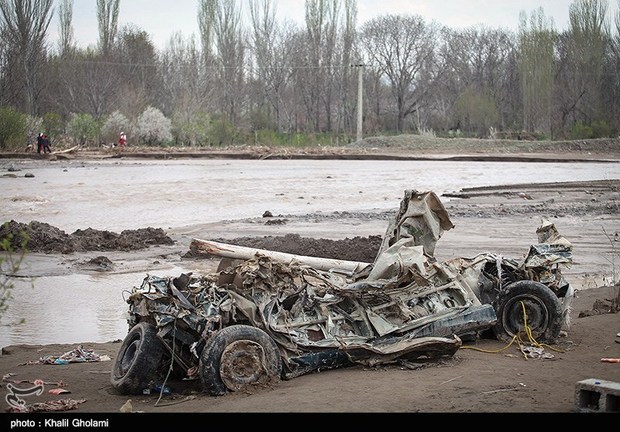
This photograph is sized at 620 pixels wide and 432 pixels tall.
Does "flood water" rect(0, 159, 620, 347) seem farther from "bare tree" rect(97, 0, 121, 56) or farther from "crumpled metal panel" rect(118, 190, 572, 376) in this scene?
"bare tree" rect(97, 0, 121, 56)

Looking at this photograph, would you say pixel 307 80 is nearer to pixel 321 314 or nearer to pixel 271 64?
pixel 271 64

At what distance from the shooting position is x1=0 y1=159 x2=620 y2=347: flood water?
14703 mm

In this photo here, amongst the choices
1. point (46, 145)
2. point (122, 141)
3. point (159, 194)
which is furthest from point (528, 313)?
point (122, 141)

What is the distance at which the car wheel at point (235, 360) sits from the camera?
8.98 meters

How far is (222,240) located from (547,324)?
11178mm

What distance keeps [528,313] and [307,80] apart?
81797 millimetres

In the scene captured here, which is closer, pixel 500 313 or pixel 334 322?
pixel 334 322

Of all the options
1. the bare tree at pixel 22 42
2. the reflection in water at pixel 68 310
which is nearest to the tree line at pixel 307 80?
the bare tree at pixel 22 42

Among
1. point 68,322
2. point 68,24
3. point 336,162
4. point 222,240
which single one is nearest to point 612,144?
point 336,162

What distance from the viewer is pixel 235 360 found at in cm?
902

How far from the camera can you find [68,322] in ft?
45.9

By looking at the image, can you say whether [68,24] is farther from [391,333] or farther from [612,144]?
[391,333]

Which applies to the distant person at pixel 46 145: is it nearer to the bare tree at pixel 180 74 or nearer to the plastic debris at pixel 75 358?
the bare tree at pixel 180 74

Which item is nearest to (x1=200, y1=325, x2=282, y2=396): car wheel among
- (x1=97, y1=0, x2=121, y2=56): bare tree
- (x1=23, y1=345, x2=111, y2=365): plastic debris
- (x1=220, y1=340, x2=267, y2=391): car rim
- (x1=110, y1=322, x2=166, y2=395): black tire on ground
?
(x1=220, y1=340, x2=267, y2=391): car rim
